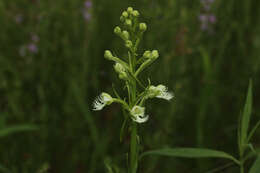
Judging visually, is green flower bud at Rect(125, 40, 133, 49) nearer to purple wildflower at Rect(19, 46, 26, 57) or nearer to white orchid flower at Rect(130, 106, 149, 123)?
white orchid flower at Rect(130, 106, 149, 123)

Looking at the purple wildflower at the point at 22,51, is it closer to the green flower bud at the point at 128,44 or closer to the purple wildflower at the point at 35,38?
the purple wildflower at the point at 35,38

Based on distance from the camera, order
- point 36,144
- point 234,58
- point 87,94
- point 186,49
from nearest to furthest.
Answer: point 36,144 → point 186,49 → point 87,94 → point 234,58

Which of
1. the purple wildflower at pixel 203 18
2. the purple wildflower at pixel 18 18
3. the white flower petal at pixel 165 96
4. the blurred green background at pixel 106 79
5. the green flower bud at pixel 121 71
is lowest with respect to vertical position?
the blurred green background at pixel 106 79

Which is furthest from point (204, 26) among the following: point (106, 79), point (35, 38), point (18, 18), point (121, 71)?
point (121, 71)

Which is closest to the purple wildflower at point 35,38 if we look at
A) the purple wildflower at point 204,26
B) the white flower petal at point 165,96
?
the purple wildflower at point 204,26

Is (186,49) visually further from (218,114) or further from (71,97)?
(71,97)

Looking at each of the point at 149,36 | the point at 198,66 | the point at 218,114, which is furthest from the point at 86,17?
the point at 218,114

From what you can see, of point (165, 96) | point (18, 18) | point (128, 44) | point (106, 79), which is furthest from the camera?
point (18, 18)

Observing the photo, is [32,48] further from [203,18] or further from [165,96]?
[165,96]

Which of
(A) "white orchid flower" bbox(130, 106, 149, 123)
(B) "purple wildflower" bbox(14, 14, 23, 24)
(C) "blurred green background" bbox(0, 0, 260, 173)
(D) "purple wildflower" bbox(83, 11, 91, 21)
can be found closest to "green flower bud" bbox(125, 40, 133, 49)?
(A) "white orchid flower" bbox(130, 106, 149, 123)
